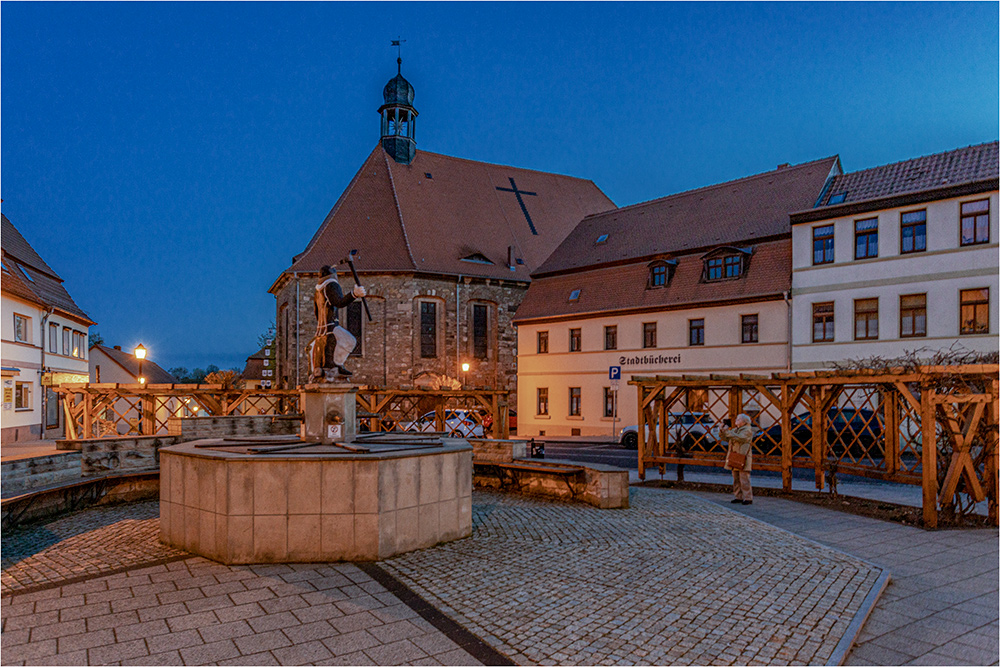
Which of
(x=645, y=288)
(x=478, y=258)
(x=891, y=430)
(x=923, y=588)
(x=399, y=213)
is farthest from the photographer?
(x=478, y=258)

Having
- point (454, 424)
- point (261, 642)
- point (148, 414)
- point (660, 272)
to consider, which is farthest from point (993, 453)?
point (660, 272)

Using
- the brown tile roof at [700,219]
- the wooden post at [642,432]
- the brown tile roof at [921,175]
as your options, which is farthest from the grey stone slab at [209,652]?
the brown tile roof at [700,219]

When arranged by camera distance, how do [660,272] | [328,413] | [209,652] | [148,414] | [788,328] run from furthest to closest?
[660,272], [788,328], [148,414], [328,413], [209,652]

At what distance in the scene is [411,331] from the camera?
132ft

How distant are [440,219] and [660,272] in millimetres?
16653

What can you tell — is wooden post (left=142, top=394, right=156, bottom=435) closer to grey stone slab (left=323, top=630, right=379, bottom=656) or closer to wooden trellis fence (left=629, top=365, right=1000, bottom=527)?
wooden trellis fence (left=629, top=365, right=1000, bottom=527)

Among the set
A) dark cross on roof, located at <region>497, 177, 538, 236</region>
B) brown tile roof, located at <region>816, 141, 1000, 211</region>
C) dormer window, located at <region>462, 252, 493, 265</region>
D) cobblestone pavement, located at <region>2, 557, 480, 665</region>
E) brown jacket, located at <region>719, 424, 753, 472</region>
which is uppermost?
dark cross on roof, located at <region>497, 177, 538, 236</region>

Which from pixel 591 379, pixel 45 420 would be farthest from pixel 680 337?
pixel 45 420

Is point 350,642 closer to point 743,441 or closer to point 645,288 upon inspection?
point 743,441

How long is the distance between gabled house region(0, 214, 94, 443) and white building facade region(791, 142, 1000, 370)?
31.4 metres

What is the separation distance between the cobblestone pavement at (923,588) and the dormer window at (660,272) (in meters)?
20.8

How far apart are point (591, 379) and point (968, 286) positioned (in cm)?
1560

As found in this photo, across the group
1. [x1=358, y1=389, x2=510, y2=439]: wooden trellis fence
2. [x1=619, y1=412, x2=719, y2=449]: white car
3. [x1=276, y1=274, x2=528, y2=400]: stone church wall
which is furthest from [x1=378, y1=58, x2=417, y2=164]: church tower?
[x1=619, y1=412, x2=719, y2=449]: white car

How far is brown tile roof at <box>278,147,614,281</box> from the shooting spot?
40.9m
